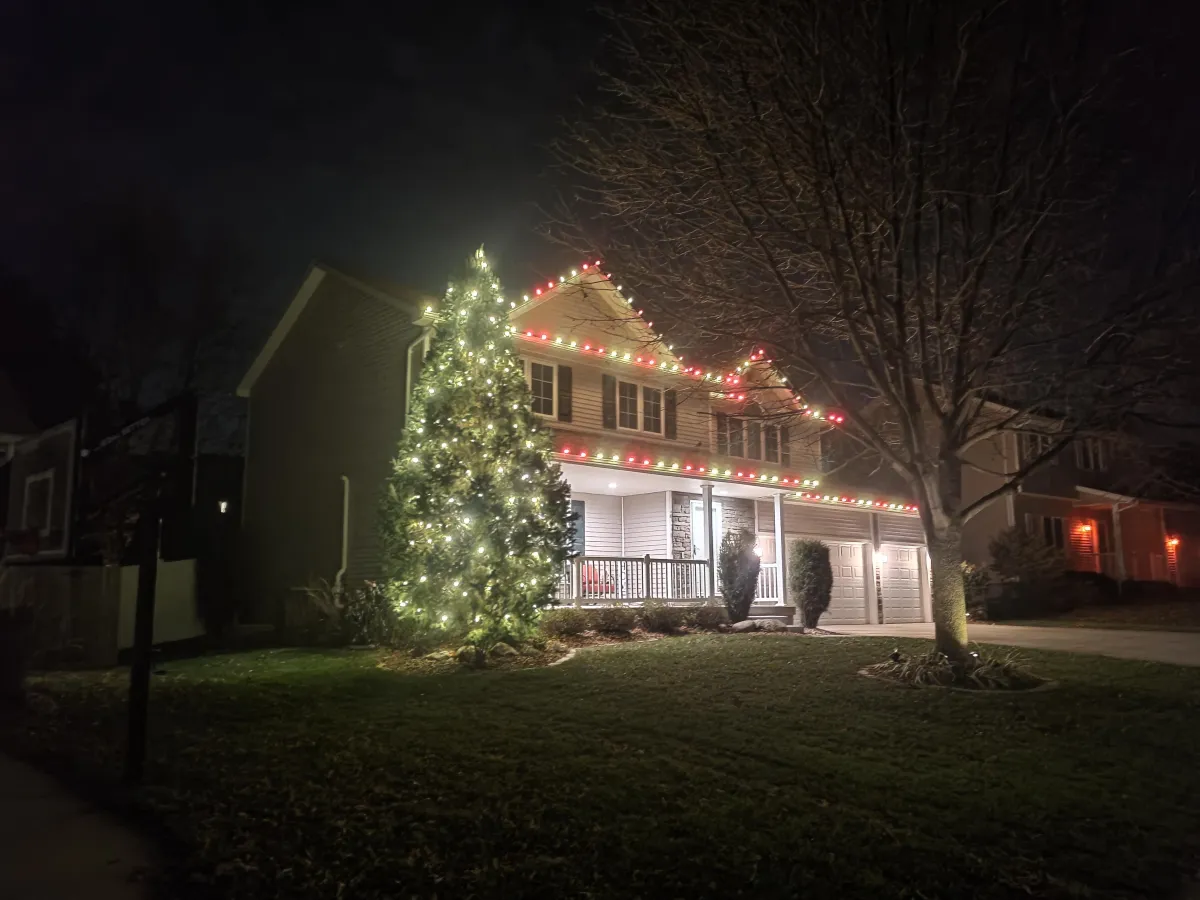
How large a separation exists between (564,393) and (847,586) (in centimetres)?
1009

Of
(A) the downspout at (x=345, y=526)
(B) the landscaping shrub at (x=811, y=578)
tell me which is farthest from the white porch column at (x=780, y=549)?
(A) the downspout at (x=345, y=526)

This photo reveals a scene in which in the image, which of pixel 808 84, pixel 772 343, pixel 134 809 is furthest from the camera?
pixel 772 343

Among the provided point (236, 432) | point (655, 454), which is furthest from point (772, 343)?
point (236, 432)

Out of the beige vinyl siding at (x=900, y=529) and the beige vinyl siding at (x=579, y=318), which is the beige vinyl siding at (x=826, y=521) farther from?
the beige vinyl siding at (x=579, y=318)

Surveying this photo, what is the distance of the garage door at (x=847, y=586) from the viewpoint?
23312mm

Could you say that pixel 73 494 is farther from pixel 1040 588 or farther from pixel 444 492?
pixel 1040 588

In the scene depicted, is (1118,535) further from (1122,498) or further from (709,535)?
(709,535)

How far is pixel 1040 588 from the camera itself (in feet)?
81.5

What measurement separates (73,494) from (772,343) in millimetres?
8295

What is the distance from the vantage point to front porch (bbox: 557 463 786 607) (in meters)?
18.0

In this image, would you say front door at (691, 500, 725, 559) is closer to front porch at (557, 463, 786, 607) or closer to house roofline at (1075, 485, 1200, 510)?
front porch at (557, 463, 786, 607)

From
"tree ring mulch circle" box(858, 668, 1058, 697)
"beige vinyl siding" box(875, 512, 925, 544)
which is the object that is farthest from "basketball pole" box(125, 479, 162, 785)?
"beige vinyl siding" box(875, 512, 925, 544)

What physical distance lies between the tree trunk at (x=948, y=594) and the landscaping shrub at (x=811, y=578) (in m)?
7.70

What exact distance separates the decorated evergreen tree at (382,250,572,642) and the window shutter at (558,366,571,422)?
430 centimetres
